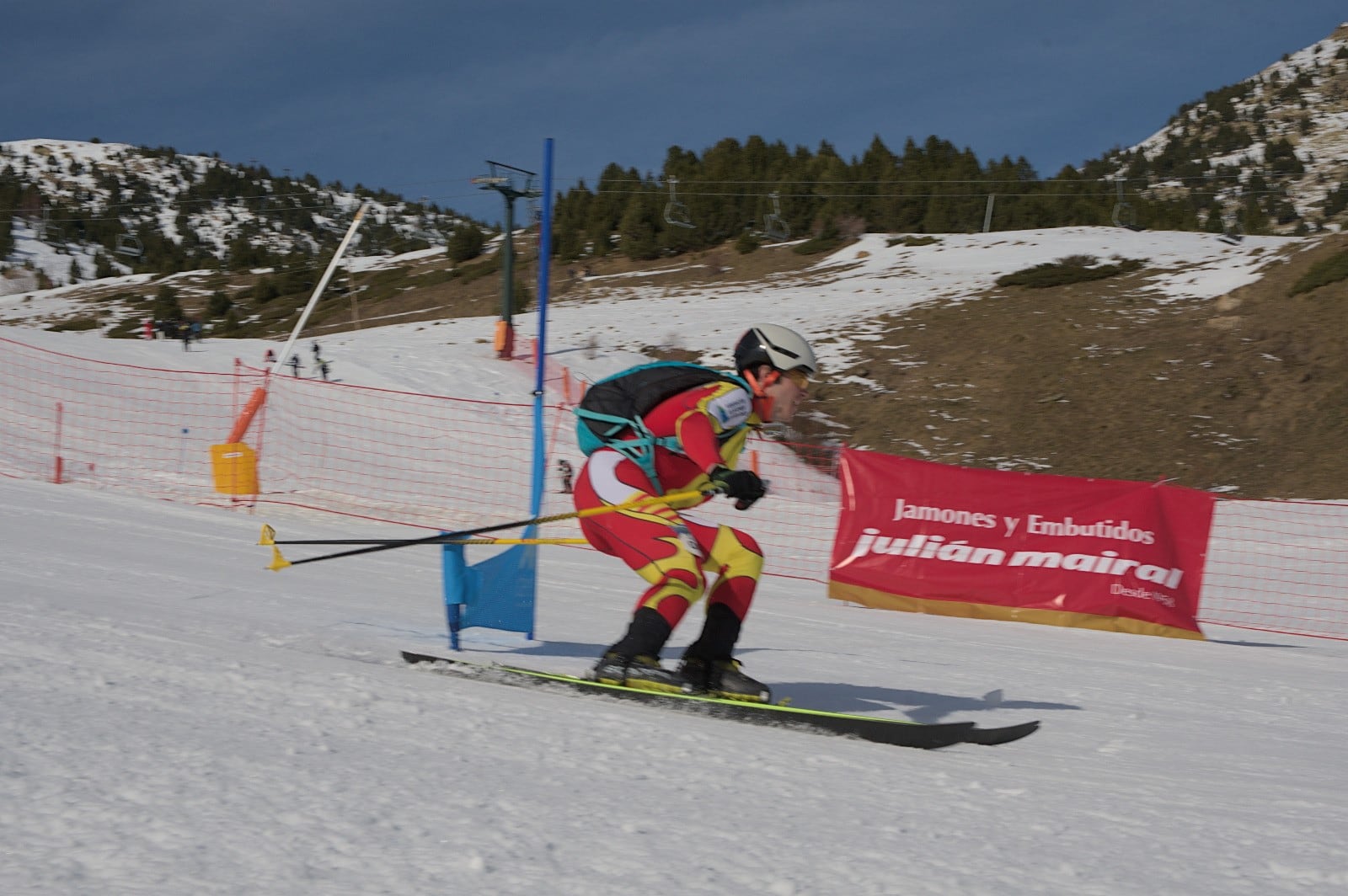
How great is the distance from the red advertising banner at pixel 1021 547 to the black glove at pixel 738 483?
6982mm

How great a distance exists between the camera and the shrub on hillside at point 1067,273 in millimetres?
37219

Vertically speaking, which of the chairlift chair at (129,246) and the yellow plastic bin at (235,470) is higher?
the chairlift chair at (129,246)

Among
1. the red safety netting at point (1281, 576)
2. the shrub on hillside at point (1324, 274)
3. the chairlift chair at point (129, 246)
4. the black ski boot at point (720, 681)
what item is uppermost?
the chairlift chair at point (129, 246)

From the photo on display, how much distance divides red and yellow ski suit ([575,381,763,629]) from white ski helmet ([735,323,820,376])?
193 millimetres

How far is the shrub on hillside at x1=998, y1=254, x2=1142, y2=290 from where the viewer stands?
37.2m

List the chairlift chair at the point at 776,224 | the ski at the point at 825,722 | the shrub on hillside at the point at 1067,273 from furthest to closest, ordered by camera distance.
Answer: the chairlift chair at the point at 776,224 < the shrub on hillside at the point at 1067,273 < the ski at the point at 825,722

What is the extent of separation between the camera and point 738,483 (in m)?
4.30

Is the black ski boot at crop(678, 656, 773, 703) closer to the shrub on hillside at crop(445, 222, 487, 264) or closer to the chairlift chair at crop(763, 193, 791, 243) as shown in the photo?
the chairlift chair at crop(763, 193, 791, 243)

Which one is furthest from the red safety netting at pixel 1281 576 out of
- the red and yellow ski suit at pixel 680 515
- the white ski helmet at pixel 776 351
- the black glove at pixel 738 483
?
the black glove at pixel 738 483

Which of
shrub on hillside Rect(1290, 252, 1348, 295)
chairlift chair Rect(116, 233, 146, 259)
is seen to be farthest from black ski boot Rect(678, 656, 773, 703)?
chairlift chair Rect(116, 233, 146, 259)

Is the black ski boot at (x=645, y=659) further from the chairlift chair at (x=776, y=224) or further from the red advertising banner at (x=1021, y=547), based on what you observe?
the chairlift chair at (x=776, y=224)

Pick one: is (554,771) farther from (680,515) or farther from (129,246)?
(129,246)

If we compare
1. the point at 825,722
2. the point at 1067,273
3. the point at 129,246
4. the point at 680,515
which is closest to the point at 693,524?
the point at 680,515

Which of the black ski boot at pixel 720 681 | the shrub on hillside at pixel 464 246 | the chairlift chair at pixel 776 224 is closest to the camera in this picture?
the black ski boot at pixel 720 681
